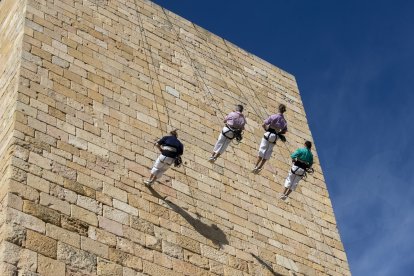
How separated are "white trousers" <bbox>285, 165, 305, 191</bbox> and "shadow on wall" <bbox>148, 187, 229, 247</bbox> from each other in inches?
68.6

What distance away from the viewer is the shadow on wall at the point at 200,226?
1026cm

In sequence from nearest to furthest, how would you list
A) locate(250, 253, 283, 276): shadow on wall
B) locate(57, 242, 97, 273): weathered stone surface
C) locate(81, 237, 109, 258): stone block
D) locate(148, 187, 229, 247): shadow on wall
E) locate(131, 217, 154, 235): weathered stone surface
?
locate(57, 242, 97, 273): weathered stone surface, locate(81, 237, 109, 258): stone block, locate(131, 217, 154, 235): weathered stone surface, locate(148, 187, 229, 247): shadow on wall, locate(250, 253, 283, 276): shadow on wall

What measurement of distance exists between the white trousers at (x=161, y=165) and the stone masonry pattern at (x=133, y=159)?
0.26 m

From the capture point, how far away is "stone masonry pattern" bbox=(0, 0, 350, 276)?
28.8 ft

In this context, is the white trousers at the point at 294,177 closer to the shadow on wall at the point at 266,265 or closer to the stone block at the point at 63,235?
the shadow on wall at the point at 266,265

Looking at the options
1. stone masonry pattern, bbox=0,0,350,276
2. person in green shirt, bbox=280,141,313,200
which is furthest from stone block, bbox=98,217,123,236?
person in green shirt, bbox=280,141,313,200

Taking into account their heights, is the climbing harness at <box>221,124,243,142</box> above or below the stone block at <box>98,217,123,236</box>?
above

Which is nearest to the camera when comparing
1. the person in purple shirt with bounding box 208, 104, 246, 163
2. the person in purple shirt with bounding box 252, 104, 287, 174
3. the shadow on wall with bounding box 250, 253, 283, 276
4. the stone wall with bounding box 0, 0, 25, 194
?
the stone wall with bounding box 0, 0, 25, 194

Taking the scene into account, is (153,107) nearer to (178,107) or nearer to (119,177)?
(178,107)

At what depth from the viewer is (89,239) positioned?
8.76m

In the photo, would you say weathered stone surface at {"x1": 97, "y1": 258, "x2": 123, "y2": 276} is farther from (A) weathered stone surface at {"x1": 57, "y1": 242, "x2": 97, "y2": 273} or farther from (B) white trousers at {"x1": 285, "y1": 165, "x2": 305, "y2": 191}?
(B) white trousers at {"x1": 285, "y1": 165, "x2": 305, "y2": 191}

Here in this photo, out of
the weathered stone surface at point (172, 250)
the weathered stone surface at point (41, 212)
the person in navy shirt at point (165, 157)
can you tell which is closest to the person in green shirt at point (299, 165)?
the person in navy shirt at point (165, 157)

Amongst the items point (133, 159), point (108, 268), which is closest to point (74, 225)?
point (108, 268)

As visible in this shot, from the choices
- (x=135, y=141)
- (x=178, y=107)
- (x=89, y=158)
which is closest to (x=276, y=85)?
(x=178, y=107)
